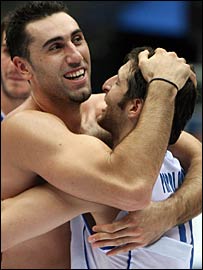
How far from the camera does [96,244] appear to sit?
81 cm

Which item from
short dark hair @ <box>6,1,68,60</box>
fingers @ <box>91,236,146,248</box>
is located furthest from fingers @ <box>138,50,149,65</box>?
fingers @ <box>91,236,146,248</box>

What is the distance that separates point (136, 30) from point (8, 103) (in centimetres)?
22

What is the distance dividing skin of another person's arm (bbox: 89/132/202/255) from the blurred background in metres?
Answer: 0.04

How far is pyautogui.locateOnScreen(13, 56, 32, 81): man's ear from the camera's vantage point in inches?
30.1

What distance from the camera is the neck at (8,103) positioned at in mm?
809

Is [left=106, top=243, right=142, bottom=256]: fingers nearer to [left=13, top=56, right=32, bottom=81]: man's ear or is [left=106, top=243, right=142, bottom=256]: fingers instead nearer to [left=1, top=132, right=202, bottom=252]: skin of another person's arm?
[left=1, top=132, right=202, bottom=252]: skin of another person's arm

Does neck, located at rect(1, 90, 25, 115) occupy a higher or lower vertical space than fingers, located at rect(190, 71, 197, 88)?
lower

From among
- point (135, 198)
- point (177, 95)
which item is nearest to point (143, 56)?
point (177, 95)

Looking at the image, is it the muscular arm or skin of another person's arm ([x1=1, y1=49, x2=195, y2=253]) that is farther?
the muscular arm

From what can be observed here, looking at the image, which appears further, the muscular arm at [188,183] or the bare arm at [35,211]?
the muscular arm at [188,183]

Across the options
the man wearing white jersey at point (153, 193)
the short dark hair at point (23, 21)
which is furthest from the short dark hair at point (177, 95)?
the short dark hair at point (23, 21)

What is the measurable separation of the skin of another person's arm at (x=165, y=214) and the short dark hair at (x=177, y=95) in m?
0.05

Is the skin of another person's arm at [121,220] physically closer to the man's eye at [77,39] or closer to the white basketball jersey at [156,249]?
the white basketball jersey at [156,249]

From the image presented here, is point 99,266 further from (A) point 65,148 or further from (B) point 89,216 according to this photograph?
(A) point 65,148
